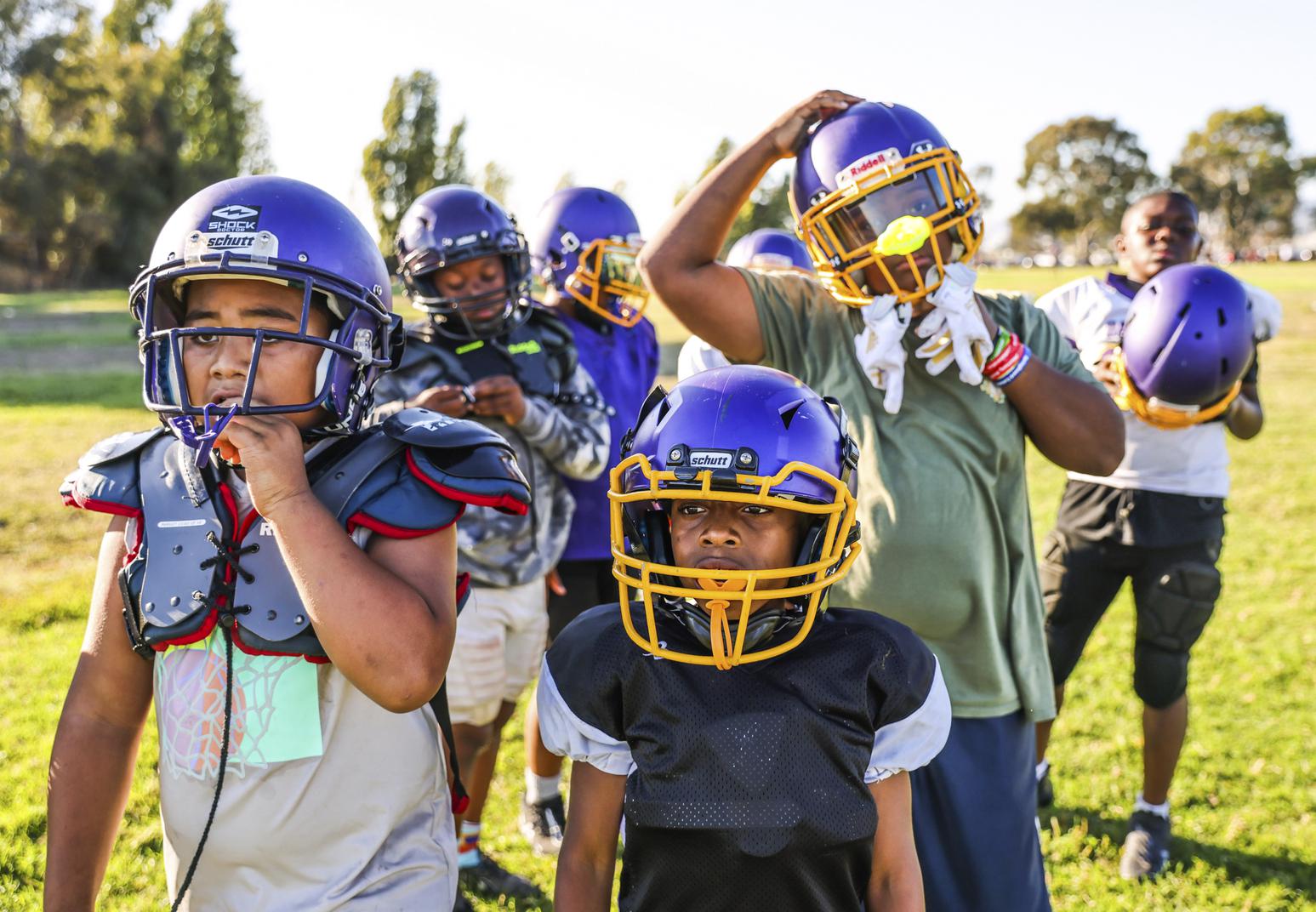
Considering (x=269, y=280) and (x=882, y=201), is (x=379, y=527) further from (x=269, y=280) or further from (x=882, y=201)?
(x=882, y=201)

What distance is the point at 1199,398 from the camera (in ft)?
12.4

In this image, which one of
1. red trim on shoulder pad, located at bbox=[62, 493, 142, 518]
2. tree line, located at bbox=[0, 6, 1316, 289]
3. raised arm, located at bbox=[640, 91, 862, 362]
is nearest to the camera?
red trim on shoulder pad, located at bbox=[62, 493, 142, 518]

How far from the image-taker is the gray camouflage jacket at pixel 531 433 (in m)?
3.59

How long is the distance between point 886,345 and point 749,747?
→ 40.5 inches

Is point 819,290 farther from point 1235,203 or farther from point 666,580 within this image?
point 1235,203

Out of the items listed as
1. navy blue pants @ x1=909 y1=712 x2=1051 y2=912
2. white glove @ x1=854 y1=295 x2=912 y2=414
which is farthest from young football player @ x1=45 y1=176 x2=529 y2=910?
navy blue pants @ x1=909 y1=712 x2=1051 y2=912

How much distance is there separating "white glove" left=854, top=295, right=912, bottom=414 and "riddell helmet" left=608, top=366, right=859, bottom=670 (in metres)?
0.39

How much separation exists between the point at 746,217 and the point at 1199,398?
2964 cm

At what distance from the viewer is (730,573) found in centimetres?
179

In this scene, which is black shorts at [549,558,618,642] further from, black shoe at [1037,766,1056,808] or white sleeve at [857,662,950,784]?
white sleeve at [857,662,950,784]

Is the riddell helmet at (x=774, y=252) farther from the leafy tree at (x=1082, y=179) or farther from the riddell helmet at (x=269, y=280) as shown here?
the leafy tree at (x=1082, y=179)

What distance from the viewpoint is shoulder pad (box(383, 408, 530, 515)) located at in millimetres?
1833

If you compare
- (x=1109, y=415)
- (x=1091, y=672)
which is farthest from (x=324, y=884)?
(x=1091, y=672)

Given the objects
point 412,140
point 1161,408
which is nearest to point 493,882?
point 1161,408
